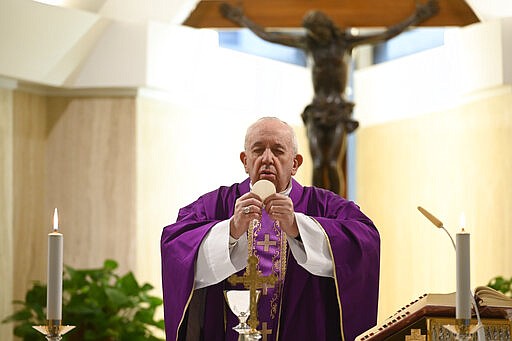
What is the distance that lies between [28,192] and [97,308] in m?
1.21

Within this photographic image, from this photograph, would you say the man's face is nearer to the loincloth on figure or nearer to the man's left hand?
the man's left hand

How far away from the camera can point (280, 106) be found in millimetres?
10711

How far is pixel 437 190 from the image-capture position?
10.0m

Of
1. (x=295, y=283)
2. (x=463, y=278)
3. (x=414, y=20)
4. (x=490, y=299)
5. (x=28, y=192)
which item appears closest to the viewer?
(x=463, y=278)

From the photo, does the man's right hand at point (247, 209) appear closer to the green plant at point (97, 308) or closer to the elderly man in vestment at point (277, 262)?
the elderly man in vestment at point (277, 262)

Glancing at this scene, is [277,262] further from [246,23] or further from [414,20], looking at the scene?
[246,23]

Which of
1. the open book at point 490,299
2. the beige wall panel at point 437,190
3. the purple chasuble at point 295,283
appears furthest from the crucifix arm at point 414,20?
the open book at point 490,299

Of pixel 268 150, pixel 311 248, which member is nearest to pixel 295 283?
pixel 311 248

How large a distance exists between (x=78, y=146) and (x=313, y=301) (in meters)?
4.87

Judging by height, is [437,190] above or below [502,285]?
above

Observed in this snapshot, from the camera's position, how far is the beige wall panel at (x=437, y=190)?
901 centimetres

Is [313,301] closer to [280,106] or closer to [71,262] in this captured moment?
[71,262]

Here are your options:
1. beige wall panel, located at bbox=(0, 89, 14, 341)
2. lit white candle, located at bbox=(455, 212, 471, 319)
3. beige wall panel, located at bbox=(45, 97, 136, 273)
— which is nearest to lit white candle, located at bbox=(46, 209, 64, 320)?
lit white candle, located at bbox=(455, 212, 471, 319)

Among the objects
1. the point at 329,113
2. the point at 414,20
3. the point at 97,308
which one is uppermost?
the point at 414,20
